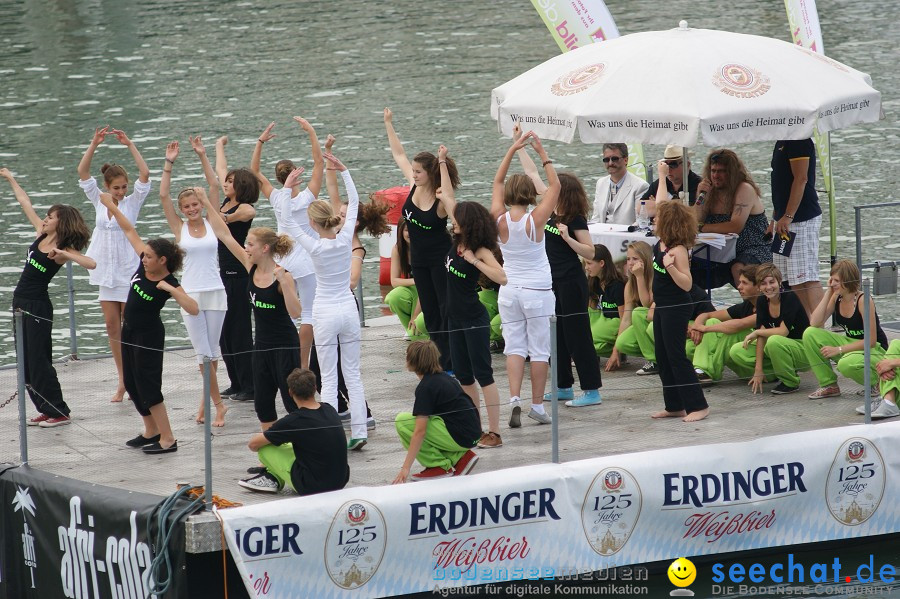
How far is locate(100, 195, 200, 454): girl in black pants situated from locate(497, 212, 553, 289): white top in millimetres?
2283

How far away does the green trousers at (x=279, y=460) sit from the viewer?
27.7 feet

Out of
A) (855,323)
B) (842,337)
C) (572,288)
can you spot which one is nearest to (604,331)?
(572,288)

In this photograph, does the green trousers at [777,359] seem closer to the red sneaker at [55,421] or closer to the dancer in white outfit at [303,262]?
the dancer in white outfit at [303,262]

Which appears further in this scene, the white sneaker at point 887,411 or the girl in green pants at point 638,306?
the girl in green pants at point 638,306

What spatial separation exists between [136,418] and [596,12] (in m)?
6.70

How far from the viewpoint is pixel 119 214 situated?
10430 mm

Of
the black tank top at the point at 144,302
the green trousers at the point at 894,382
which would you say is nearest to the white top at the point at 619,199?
the green trousers at the point at 894,382

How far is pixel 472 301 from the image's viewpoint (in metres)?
9.80

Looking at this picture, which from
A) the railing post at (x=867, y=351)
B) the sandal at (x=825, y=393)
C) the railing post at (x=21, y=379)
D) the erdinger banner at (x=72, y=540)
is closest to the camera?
the erdinger banner at (x=72, y=540)

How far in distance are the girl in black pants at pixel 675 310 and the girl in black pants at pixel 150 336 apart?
10.9ft

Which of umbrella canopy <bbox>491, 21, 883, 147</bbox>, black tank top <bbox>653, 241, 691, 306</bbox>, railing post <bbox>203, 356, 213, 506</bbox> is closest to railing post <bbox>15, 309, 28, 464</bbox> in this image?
railing post <bbox>203, 356, 213, 506</bbox>

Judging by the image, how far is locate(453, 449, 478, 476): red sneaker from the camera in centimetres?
863

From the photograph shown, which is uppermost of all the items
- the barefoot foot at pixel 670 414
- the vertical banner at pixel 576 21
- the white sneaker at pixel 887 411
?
the vertical banner at pixel 576 21

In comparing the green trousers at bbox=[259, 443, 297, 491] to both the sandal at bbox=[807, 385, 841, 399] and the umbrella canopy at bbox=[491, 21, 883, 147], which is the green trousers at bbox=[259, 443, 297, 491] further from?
the sandal at bbox=[807, 385, 841, 399]
